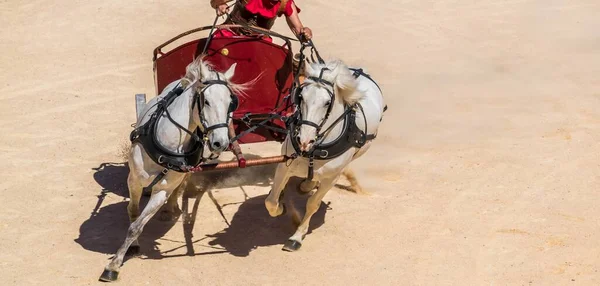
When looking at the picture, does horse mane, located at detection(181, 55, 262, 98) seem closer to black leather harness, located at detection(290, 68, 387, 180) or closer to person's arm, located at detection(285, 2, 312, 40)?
black leather harness, located at detection(290, 68, 387, 180)

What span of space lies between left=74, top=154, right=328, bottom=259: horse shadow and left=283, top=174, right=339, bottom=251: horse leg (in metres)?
0.23

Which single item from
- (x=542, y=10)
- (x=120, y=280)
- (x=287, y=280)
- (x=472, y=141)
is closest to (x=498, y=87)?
(x=472, y=141)

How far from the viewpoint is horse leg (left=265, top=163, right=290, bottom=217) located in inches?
326

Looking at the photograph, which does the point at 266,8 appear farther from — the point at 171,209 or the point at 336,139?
the point at 171,209

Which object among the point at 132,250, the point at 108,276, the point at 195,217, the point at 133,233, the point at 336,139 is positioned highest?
the point at 336,139

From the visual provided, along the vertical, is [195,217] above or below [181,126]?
below

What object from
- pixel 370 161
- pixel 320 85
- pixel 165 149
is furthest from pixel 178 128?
Result: pixel 370 161

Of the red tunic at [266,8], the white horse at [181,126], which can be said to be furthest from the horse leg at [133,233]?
the red tunic at [266,8]

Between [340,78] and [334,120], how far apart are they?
397mm

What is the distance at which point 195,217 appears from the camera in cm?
910

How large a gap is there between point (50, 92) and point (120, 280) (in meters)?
5.52

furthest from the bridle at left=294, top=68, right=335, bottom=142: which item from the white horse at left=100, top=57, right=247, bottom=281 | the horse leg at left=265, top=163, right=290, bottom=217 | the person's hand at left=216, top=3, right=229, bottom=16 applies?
the person's hand at left=216, top=3, right=229, bottom=16

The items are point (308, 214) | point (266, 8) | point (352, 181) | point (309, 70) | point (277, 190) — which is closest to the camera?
point (309, 70)

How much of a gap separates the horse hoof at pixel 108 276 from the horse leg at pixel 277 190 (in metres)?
1.55
